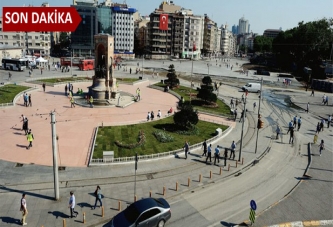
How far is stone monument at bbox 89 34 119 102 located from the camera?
144 feet

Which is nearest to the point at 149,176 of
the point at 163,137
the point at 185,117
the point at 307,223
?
the point at 163,137

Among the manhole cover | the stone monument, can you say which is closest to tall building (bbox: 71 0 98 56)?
the stone monument

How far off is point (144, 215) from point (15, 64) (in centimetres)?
6614

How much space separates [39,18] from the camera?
24375mm

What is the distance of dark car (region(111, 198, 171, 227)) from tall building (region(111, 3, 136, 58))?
121 meters

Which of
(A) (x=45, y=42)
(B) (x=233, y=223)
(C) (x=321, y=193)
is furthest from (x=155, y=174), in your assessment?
(A) (x=45, y=42)

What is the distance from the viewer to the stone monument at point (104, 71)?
43.9 meters

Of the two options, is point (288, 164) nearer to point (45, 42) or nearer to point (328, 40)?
point (328, 40)

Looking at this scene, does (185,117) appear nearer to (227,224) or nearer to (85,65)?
(227,224)

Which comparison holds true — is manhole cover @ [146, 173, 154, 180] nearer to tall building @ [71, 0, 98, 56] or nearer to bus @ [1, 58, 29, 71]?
bus @ [1, 58, 29, 71]

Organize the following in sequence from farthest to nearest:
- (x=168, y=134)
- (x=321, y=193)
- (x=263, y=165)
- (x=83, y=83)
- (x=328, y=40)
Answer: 1. (x=328, y=40)
2. (x=83, y=83)
3. (x=168, y=134)
4. (x=263, y=165)
5. (x=321, y=193)

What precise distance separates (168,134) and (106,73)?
59.4ft

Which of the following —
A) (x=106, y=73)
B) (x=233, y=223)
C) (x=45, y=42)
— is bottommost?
(x=233, y=223)

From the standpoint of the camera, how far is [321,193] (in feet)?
70.7
